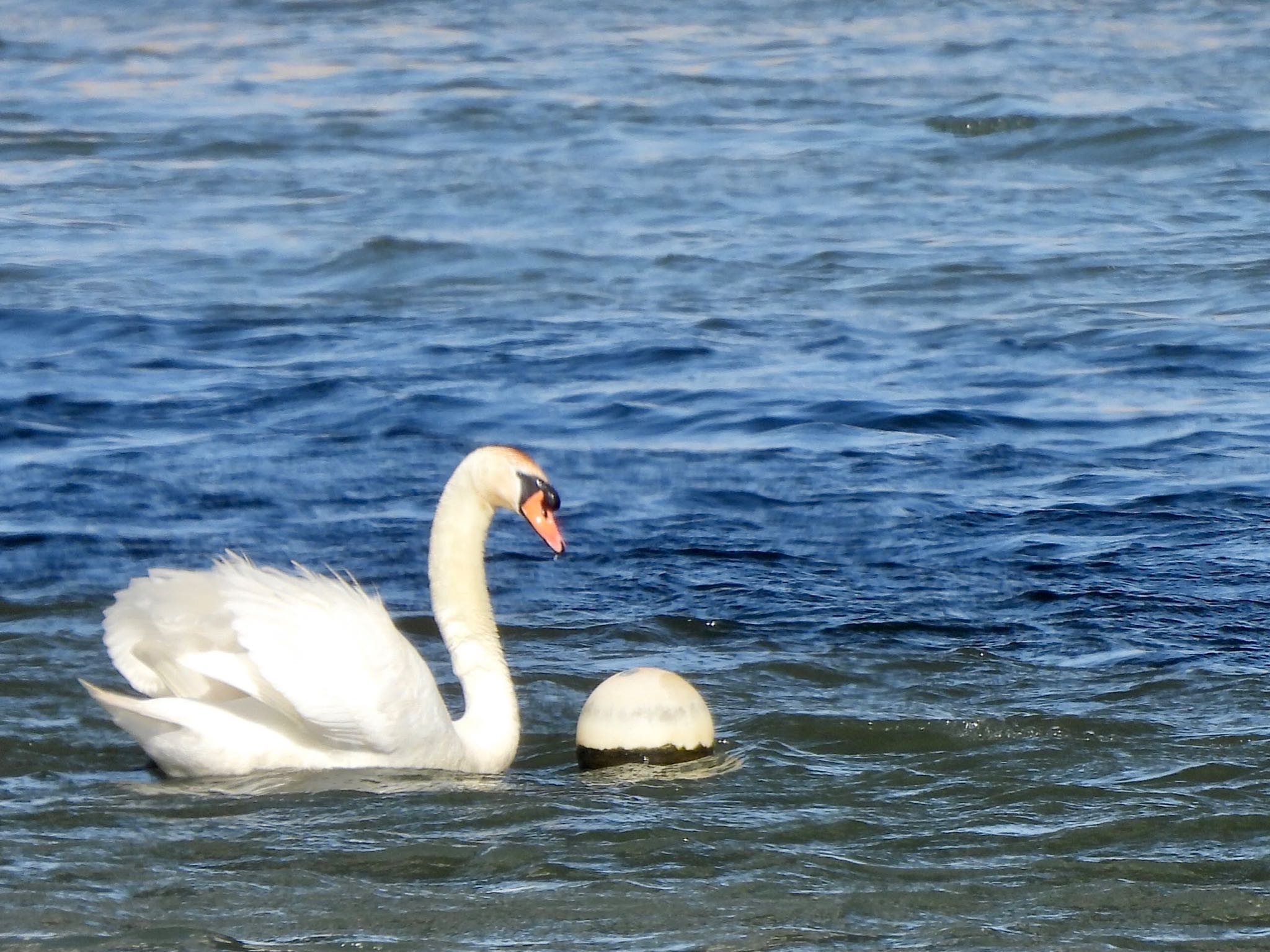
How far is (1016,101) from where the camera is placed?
19.4m

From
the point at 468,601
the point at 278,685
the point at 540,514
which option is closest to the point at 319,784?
the point at 278,685

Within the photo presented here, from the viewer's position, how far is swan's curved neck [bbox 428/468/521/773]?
6406mm

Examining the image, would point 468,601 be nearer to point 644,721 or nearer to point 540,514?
point 540,514

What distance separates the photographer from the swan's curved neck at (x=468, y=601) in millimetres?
6406

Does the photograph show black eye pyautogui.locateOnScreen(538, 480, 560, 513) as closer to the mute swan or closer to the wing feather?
the mute swan

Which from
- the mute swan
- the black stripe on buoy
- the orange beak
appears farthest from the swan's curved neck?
the black stripe on buoy

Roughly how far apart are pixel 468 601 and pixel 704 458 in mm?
3622

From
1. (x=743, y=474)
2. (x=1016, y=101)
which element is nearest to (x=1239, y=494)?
(x=743, y=474)

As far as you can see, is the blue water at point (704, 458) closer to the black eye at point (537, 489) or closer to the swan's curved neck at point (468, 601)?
the swan's curved neck at point (468, 601)

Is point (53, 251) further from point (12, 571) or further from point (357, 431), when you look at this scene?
point (12, 571)

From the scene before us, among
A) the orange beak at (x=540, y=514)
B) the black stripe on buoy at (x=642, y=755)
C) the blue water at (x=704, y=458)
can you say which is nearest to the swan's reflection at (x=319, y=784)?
the blue water at (x=704, y=458)

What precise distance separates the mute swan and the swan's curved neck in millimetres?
15

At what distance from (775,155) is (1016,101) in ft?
8.53

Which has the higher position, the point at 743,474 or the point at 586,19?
the point at 586,19
